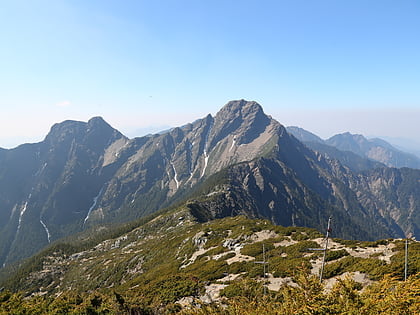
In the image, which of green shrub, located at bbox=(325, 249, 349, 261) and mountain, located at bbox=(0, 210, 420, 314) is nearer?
mountain, located at bbox=(0, 210, 420, 314)

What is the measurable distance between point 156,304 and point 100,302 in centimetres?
593

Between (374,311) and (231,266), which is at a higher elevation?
(374,311)

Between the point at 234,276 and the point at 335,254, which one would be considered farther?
the point at 234,276

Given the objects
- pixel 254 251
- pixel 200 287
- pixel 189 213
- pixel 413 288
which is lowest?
pixel 189 213

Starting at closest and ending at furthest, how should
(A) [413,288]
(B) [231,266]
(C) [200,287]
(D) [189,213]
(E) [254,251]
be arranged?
1. (A) [413,288]
2. (C) [200,287]
3. (B) [231,266]
4. (E) [254,251]
5. (D) [189,213]

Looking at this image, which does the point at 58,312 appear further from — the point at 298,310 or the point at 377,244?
the point at 377,244

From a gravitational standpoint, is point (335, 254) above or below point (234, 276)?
above

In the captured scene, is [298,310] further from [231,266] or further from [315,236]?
[315,236]

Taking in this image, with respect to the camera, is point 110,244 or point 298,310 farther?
point 110,244

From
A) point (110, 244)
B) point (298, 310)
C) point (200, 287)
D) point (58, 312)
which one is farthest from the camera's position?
point (110, 244)

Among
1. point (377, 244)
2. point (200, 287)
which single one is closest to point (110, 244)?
point (200, 287)

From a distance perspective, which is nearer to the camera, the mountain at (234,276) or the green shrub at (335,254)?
the mountain at (234,276)

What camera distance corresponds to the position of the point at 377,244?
39.0 m

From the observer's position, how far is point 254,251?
48719mm
